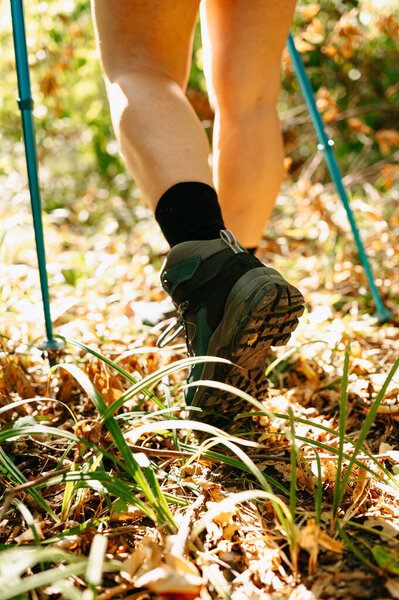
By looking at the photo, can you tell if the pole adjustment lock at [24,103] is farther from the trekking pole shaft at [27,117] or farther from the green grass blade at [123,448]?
the green grass blade at [123,448]

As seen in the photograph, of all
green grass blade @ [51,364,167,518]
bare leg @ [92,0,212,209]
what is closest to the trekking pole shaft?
bare leg @ [92,0,212,209]

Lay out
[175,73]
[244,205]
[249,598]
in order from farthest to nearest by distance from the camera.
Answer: [244,205]
[175,73]
[249,598]

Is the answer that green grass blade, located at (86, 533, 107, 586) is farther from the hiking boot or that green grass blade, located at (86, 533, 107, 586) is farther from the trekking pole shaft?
the trekking pole shaft

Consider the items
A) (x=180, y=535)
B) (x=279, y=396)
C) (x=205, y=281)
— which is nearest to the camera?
(x=180, y=535)

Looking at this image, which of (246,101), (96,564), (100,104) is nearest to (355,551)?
(96,564)

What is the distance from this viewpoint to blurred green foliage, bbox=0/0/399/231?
3.24 metres

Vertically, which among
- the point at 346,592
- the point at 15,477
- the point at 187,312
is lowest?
the point at 346,592

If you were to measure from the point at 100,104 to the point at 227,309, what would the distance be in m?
3.16

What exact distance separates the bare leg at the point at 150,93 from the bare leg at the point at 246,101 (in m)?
0.20

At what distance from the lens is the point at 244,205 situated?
1447 millimetres

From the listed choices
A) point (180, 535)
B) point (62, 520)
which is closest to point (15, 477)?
point (62, 520)

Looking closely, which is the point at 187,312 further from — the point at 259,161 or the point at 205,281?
the point at 259,161

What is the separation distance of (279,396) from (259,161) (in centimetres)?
63

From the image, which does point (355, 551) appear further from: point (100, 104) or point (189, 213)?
point (100, 104)
